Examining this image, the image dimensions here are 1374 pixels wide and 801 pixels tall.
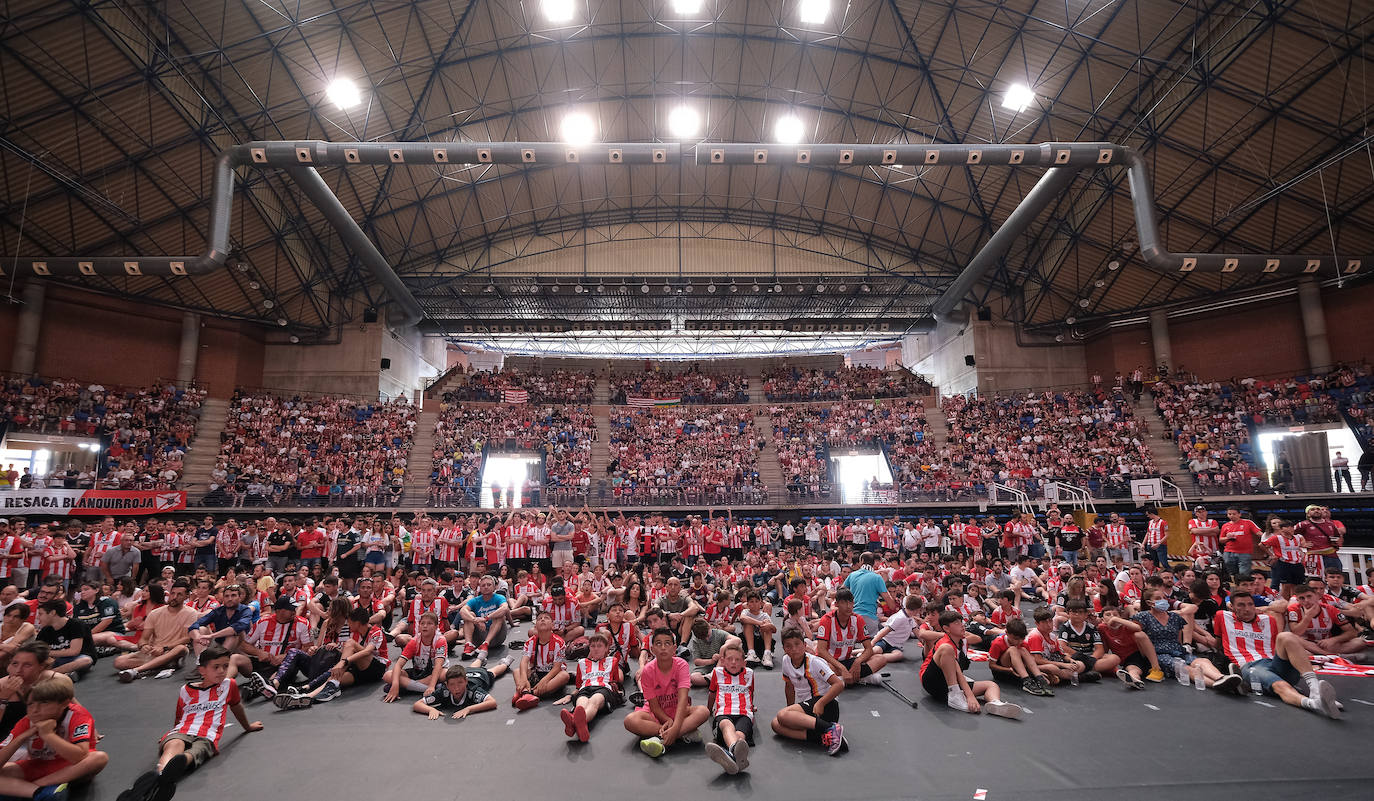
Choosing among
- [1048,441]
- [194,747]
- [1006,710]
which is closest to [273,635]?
[194,747]

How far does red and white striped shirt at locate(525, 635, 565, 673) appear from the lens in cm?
877

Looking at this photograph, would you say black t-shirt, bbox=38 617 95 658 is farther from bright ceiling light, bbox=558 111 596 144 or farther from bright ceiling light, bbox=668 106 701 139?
bright ceiling light, bbox=668 106 701 139

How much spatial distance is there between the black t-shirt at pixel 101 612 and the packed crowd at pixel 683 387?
2902 centimetres

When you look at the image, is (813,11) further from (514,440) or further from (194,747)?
(194,747)

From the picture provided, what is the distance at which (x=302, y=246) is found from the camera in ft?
104

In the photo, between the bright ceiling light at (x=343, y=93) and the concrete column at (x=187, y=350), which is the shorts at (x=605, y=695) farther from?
the concrete column at (x=187, y=350)

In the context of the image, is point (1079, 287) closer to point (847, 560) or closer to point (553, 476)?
point (847, 560)

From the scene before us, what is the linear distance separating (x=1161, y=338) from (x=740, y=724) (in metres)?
36.0

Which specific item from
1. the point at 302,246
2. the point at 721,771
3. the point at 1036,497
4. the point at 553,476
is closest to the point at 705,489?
the point at 553,476

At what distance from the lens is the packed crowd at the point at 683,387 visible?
39.9 m

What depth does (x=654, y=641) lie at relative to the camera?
6688 mm

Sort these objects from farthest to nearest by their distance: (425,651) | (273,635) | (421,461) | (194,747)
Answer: (421,461) < (273,635) < (425,651) < (194,747)

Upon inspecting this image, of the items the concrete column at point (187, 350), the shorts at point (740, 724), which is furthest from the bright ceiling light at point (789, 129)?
the concrete column at point (187, 350)

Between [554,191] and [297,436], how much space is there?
670 inches
